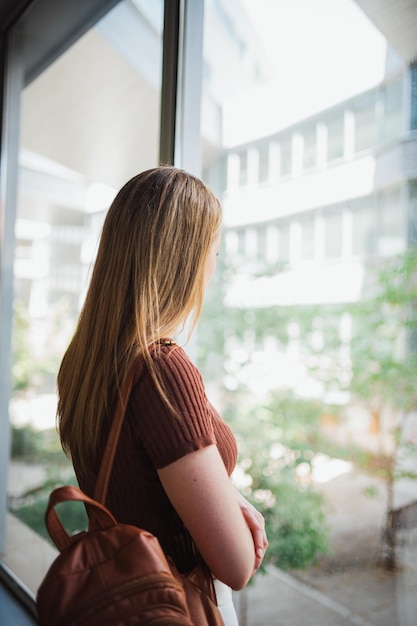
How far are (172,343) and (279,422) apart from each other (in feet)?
3.49

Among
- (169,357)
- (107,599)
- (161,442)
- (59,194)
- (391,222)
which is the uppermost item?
(59,194)

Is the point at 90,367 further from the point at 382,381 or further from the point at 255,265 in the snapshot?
the point at 255,265

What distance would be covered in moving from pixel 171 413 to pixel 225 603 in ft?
1.29

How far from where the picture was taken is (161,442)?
78cm

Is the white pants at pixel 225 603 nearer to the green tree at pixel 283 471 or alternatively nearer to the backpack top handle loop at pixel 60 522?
the backpack top handle loop at pixel 60 522

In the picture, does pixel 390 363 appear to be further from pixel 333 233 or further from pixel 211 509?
pixel 211 509

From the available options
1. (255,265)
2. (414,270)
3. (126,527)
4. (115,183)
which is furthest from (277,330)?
(126,527)

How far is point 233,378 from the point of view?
199cm

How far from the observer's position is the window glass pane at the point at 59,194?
7.41 feet

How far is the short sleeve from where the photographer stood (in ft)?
2.54

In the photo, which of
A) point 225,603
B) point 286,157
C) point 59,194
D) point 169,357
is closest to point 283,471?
point 225,603

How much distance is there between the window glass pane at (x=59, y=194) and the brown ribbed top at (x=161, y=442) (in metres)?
1.40

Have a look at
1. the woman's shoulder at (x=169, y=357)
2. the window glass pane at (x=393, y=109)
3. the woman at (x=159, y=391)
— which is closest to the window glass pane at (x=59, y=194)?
the window glass pane at (x=393, y=109)

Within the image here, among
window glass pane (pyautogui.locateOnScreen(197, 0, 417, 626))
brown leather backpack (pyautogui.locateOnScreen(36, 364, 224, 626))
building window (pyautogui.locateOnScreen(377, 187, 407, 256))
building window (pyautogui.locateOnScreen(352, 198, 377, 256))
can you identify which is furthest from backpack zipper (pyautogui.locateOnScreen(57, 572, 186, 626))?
building window (pyautogui.locateOnScreen(352, 198, 377, 256))
